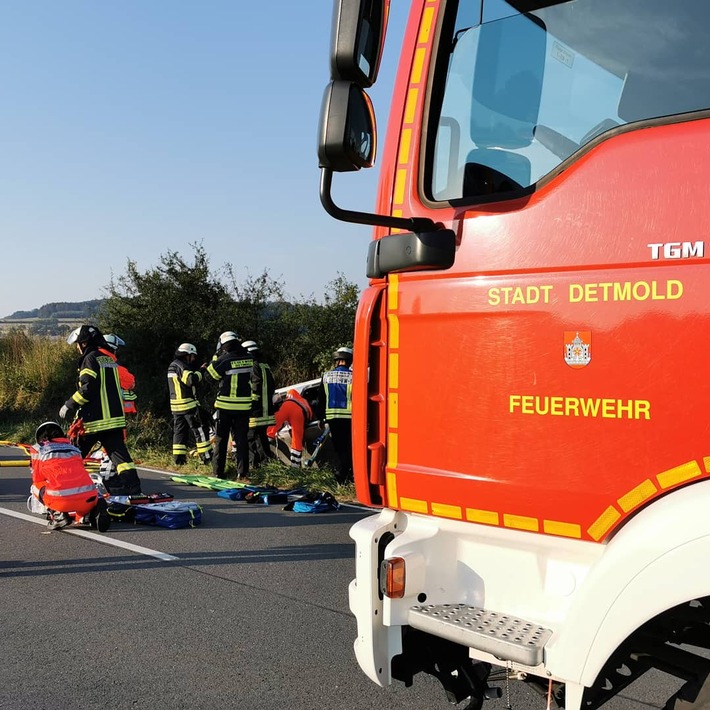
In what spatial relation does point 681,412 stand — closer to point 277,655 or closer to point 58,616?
point 277,655

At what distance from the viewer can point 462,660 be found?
2.64 m

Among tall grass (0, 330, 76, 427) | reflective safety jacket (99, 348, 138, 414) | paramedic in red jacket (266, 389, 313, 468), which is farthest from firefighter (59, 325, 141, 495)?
tall grass (0, 330, 76, 427)

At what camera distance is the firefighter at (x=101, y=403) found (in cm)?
852

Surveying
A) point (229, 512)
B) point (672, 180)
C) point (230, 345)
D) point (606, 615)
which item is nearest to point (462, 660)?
point (606, 615)

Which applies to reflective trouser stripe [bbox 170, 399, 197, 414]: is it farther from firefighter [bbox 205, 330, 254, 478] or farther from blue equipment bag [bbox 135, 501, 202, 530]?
blue equipment bag [bbox 135, 501, 202, 530]

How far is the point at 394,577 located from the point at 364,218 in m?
1.14

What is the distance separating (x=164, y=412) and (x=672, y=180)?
16.7 metres

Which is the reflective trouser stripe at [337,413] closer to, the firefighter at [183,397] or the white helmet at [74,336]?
the firefighter at [183,397]

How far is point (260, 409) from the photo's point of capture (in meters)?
11.0

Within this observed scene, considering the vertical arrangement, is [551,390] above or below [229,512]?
above

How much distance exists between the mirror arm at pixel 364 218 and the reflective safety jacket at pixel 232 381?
316 inches

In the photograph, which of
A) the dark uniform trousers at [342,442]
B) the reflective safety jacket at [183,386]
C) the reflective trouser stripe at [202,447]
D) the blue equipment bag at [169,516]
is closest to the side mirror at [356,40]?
the blue equipment bag at [169,516]

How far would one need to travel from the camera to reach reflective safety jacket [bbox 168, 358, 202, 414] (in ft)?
38.3

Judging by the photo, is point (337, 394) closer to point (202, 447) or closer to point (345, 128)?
point (202, 447)
